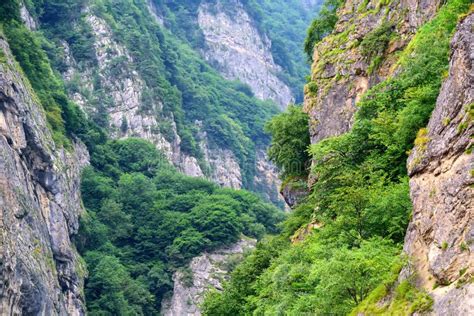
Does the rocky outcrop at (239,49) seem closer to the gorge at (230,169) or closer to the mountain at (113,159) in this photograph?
the mountain at (113,159)

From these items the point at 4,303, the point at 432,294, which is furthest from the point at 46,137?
the point at 432,294

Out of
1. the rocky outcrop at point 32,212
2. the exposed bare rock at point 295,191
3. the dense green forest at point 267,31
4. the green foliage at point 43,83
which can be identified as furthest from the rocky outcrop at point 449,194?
the dense green forest at point 267,31

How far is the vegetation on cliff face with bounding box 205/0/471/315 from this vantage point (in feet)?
65.3

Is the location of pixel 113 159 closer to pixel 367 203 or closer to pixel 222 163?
pixel 222 163

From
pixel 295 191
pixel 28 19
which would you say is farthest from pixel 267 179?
pixel 295 191

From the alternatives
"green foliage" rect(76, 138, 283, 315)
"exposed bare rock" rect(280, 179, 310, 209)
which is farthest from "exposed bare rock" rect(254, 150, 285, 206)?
"exposed bare rock" rect(280, 179, 310, 209)

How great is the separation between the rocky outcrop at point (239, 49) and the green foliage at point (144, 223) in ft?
225

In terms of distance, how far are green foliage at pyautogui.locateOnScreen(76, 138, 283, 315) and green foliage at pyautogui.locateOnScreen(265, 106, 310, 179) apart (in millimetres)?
31162

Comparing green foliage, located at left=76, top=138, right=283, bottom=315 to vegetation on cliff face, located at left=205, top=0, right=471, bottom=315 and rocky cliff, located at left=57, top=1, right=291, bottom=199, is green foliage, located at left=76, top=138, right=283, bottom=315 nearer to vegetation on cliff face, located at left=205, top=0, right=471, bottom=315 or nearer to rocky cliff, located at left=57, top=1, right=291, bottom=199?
rocky cliff, located at left=57, top=1, right=291, bottom=199

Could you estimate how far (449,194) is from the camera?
18047 mm

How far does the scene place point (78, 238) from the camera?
231ft

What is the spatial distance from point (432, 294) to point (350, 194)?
26.1 ft

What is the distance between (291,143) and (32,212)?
2079cm

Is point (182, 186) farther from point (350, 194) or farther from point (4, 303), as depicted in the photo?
point (350, 194)
